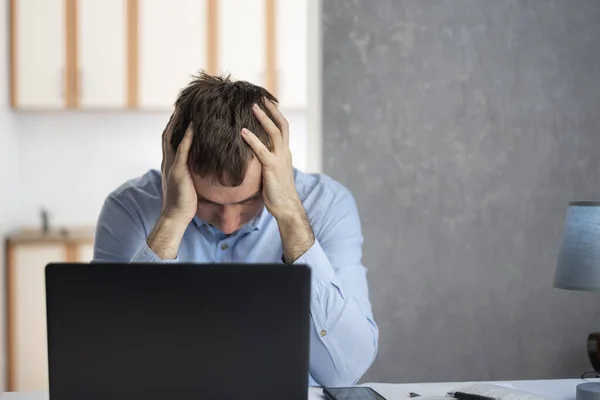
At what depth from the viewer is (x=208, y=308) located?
3.32ft

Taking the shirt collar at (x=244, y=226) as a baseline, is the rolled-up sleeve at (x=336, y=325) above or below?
below

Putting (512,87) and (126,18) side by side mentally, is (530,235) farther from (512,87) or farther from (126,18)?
(126,18)

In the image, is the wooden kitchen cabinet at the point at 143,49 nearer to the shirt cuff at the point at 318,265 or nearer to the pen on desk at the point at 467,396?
the shirt cuff at the point at 318,265

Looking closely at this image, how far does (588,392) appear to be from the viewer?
1440mm

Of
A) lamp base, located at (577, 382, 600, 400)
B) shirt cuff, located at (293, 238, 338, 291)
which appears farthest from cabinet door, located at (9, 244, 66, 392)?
lamp base, located at (577, 382, 600, 400)

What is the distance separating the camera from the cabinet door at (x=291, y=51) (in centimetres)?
439

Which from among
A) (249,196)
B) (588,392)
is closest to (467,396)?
(588,392)

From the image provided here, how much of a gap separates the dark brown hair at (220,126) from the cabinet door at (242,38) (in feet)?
8.86

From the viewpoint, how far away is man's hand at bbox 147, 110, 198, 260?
162 cm

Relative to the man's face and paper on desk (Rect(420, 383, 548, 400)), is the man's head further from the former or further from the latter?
paper on desk (Rect(420, 383, 548, 400))

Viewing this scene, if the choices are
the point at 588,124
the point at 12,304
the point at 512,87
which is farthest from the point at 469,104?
the point at 12,304

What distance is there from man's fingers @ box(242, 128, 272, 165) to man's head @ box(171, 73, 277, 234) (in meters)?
0.01

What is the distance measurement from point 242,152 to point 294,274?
0.63m

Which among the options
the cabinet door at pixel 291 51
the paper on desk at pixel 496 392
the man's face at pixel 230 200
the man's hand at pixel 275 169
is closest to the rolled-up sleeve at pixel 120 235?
the man's face at pixel 230 200
